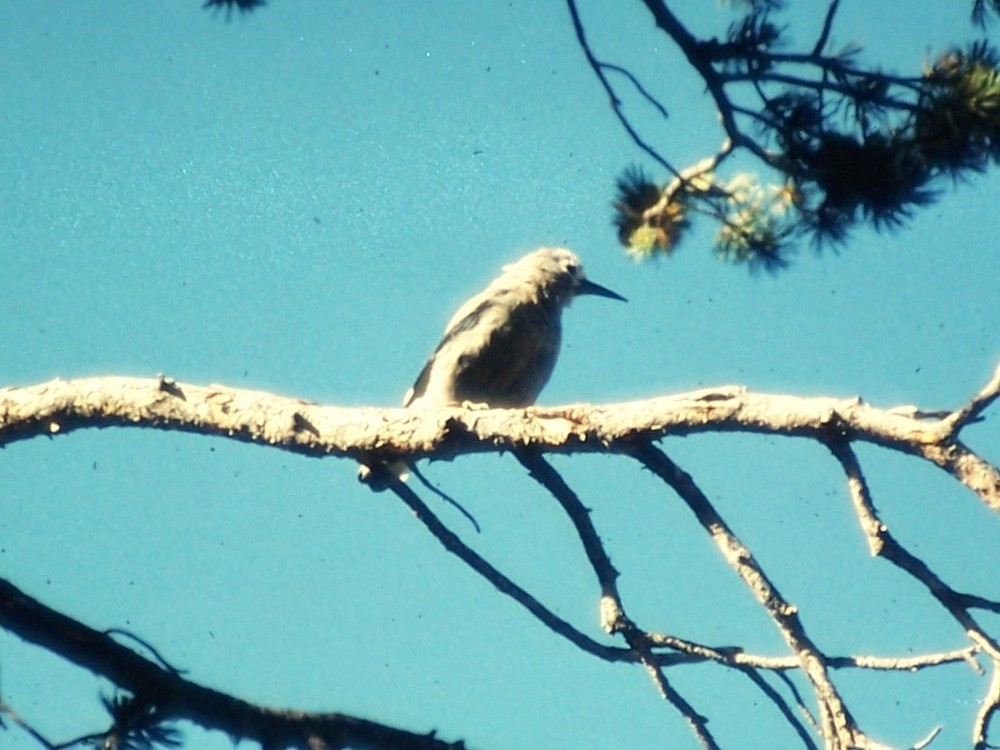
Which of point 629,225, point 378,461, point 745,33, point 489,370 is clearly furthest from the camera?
point 489,370

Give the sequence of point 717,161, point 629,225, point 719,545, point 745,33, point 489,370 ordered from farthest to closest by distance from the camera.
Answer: point 489,370
point 629,225
point 717,161
point 745,33
point 719,545

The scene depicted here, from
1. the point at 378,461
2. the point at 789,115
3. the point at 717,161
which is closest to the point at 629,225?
the point at 717,161

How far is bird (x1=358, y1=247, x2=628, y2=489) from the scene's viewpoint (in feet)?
15.9

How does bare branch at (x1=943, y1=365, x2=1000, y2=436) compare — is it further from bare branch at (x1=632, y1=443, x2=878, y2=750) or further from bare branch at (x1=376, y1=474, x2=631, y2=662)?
bare branch at (x1=376, y1=474, x2=631, y2=662)

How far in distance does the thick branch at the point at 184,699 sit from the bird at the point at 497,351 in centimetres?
219

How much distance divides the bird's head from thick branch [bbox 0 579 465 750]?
2.75 metres

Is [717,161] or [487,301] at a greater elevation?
[487,301]

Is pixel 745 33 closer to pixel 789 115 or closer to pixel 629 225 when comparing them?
pixel 789 115

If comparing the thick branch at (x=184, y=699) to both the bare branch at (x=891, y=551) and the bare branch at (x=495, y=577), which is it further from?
the bare branch at (x=891, y=551)

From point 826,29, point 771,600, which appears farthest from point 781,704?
point 826,29

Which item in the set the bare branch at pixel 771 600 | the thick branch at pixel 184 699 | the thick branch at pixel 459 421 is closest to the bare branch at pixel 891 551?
the thick branch at pixel 459 421

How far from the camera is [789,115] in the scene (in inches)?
144

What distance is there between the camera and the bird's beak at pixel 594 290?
5594 mm

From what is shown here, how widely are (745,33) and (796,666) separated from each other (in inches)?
80.2
